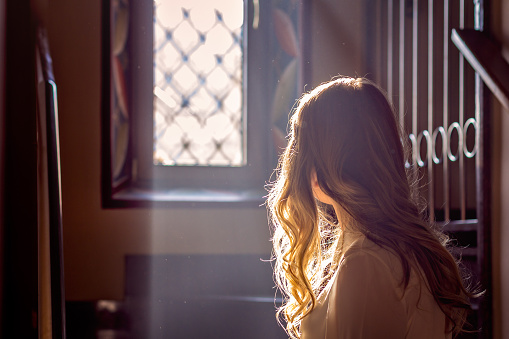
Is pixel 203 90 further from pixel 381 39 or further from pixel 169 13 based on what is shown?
pixel 381 39

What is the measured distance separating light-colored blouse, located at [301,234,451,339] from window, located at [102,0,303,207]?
1.67 meters

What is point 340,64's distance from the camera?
2.30 metres

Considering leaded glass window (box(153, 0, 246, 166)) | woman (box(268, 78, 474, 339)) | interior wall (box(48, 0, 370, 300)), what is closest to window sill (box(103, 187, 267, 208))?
interior wall (box(48, 0, 370, 300))

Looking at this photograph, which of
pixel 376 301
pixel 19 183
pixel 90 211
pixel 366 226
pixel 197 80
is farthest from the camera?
pixel 197 80

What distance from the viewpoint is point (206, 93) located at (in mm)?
2516

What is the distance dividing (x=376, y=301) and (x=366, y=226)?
6.0 inches

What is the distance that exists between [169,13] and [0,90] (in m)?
1.29

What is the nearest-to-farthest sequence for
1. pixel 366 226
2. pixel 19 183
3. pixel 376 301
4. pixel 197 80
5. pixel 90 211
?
pixel 376 301
pixel 366 226
pixel 19 183
pixel 90 211
pixel 197 80

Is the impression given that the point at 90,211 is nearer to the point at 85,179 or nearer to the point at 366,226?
the point at 85,179

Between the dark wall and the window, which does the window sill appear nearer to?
the window

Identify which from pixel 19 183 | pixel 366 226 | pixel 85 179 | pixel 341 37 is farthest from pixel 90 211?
pixel 366 226

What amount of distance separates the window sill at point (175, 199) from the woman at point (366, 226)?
1.26 m

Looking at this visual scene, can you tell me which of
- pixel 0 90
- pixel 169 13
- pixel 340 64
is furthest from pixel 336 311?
pixel 169 13

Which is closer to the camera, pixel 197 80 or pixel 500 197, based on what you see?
pixel 500 197
